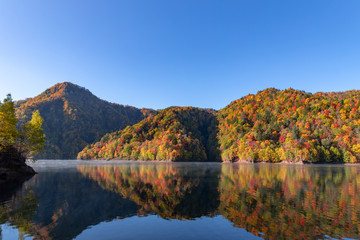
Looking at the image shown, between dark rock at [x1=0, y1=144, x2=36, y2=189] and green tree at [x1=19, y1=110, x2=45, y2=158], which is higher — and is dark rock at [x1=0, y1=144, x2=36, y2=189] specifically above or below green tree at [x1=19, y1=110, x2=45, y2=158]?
below

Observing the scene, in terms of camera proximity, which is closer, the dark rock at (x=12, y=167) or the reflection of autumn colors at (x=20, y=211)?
the reflection of autumn colors at (x=20, y=211)

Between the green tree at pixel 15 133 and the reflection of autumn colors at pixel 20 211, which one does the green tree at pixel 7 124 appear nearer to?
the green tree at pixel 15 133

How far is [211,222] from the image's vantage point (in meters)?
25.2

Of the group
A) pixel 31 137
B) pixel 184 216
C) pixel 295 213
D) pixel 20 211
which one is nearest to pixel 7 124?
pixel 31 137

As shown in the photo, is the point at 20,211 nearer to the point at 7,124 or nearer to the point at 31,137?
the point at 7,124

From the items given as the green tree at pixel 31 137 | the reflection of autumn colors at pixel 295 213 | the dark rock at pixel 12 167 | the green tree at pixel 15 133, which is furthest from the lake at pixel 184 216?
the green tree at pixel 31 137

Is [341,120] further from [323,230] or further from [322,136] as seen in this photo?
[323,230]

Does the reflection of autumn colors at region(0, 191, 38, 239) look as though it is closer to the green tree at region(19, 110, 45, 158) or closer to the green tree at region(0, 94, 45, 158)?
the green tree at region(0, 94, 45, 158)

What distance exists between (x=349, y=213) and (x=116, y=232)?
28.9 metres

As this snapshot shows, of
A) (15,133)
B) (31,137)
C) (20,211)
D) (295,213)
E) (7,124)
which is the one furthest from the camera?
(31,137)

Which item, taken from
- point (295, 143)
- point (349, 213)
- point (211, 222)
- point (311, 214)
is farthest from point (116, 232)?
point (295, 143)

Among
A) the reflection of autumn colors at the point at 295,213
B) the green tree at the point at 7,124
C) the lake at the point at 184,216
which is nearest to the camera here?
the reflection of autumn colors at the point at 295,213

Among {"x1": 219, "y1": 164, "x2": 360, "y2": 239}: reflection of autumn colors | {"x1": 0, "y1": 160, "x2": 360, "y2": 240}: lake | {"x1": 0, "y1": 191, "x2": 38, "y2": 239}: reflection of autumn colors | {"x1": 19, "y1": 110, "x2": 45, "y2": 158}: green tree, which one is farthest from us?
{"x1": 19, "y1": 110, "x2": 45, "y2": 158}: green tree

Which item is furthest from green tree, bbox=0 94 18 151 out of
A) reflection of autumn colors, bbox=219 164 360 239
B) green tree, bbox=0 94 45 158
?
reflection of autumn colors, bbox=219 164 360 239
